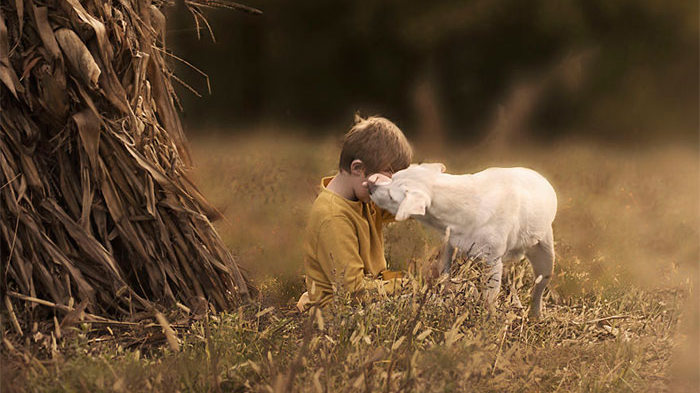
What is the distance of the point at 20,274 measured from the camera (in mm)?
2742

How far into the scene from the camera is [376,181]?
9.63 feet

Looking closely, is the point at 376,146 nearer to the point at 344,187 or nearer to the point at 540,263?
the point at 344,187

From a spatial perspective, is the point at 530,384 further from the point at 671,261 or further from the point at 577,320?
the point at 671,261

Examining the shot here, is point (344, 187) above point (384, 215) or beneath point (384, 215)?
above

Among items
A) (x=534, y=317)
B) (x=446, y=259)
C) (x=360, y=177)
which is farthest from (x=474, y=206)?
(x=534, y=317)

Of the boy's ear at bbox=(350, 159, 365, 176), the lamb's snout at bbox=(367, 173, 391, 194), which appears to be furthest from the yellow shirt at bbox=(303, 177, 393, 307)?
the lamb's snout at bbox=(367, 173, 391, 194)

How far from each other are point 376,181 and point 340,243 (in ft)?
1.14

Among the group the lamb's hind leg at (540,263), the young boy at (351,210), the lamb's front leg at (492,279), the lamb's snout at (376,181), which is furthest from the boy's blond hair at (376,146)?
the lamb's hind leg at (540,263)

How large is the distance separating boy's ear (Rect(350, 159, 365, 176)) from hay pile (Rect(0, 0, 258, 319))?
68cm

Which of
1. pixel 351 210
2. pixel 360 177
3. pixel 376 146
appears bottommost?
pixel 351 210

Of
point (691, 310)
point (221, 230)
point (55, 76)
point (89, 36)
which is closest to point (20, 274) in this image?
point (55, 76)

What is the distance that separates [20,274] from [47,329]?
0.76 ft

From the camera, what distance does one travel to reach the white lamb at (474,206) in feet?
9.42

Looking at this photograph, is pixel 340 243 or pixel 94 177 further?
pixel 340 243
